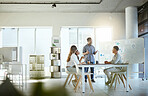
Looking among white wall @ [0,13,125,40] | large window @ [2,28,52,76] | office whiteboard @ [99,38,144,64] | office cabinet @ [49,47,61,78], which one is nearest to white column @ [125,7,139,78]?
A: office whiteboard @ [99,38,144,64]

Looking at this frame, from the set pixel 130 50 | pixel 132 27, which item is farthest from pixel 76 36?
pixel 130 50

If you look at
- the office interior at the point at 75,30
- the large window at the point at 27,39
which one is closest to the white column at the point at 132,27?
the office interior at the point at 75,30

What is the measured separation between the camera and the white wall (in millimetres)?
8922

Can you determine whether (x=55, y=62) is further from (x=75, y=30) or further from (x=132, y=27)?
(x=132, y=27)

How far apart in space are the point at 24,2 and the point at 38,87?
771cm

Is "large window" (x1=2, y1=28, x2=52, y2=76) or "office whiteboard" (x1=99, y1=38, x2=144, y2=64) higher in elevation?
"large window" (x1=2, y1=28, x2=52, y2=76)

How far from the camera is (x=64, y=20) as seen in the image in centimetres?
899

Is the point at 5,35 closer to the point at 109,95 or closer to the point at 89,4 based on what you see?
the point at 89,4

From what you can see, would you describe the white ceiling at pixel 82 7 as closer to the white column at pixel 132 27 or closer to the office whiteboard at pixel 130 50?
the white column at pixel 132 27

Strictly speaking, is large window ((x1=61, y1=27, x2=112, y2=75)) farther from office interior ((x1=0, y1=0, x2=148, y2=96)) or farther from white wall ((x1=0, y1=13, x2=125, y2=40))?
white wall ((x1=0, y1=13, x2=125, y2=40))

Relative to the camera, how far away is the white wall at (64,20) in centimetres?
892

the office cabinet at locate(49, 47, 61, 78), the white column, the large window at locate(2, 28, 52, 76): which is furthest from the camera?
the large window at locate(2, 28, 52, 76)

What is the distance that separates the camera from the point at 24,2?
25.1 ft

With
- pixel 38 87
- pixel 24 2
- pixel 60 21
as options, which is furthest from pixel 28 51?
pixel 38 87
